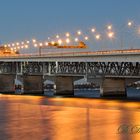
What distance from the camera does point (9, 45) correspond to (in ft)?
621

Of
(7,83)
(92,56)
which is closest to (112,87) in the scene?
(92,56)

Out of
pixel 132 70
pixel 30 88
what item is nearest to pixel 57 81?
pixel 30 88

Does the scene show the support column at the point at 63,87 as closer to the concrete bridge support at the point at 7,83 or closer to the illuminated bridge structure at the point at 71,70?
the illuminated bridge structure at the point at 71,70

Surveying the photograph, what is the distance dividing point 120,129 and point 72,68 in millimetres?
74508

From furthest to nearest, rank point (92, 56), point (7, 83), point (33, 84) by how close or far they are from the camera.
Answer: point (7, 83)
point (33, 84)
point (92, 56)

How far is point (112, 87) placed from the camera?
111m

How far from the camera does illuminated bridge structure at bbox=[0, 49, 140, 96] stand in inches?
4013

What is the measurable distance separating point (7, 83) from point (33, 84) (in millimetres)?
13576

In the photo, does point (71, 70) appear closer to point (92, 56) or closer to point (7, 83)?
point (92, 56)

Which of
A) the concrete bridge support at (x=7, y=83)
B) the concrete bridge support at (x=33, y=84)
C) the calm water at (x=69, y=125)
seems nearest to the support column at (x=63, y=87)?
the concrete bridge support at (x=33, y=84)

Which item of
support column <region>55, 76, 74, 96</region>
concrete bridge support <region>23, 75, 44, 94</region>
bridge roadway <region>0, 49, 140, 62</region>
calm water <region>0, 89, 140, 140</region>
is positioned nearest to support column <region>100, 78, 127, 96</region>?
bridge roadway <region>0, 49, 140, 62</region>

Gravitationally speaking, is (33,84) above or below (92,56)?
below

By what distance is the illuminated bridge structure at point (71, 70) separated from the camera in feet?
334

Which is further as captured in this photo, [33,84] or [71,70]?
[33,84]
